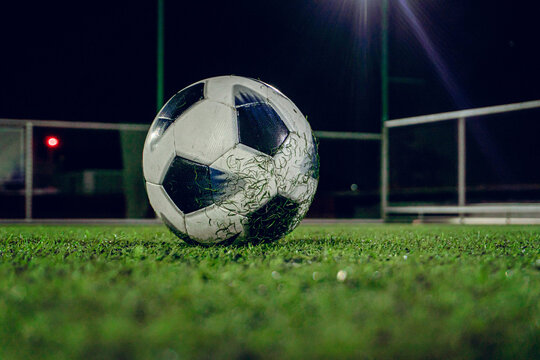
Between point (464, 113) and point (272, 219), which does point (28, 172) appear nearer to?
point (272, 219)

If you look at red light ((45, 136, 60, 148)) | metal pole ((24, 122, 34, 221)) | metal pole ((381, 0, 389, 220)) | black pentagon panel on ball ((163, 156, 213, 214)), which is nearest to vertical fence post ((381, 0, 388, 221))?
metal pole ((381, 0, 389, 220))

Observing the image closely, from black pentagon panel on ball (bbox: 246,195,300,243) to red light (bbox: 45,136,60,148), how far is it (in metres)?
10.1

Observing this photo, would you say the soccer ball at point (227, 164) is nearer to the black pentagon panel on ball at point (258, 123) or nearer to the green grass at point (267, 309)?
the black pentagon panel on ball at point (258, 123)

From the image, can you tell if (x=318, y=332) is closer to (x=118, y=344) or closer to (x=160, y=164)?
(x=118, y=344)

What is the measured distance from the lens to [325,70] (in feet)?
28.0

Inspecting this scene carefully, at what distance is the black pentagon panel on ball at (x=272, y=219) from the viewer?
230 centimetres

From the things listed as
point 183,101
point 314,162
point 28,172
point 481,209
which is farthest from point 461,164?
point 28,172

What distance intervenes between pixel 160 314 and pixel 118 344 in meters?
0.20

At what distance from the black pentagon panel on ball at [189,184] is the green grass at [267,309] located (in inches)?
19.9

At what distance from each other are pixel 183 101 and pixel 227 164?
44 centimetres

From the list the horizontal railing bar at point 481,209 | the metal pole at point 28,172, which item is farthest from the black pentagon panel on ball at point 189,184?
the horizontal railing bar at point 481,209

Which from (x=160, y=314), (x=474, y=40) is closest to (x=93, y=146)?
(x=474, y=40)

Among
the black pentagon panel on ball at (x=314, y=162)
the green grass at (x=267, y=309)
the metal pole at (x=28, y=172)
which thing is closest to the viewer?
the green grass at (x=267, y=309)

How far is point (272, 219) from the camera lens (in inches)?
92.9
